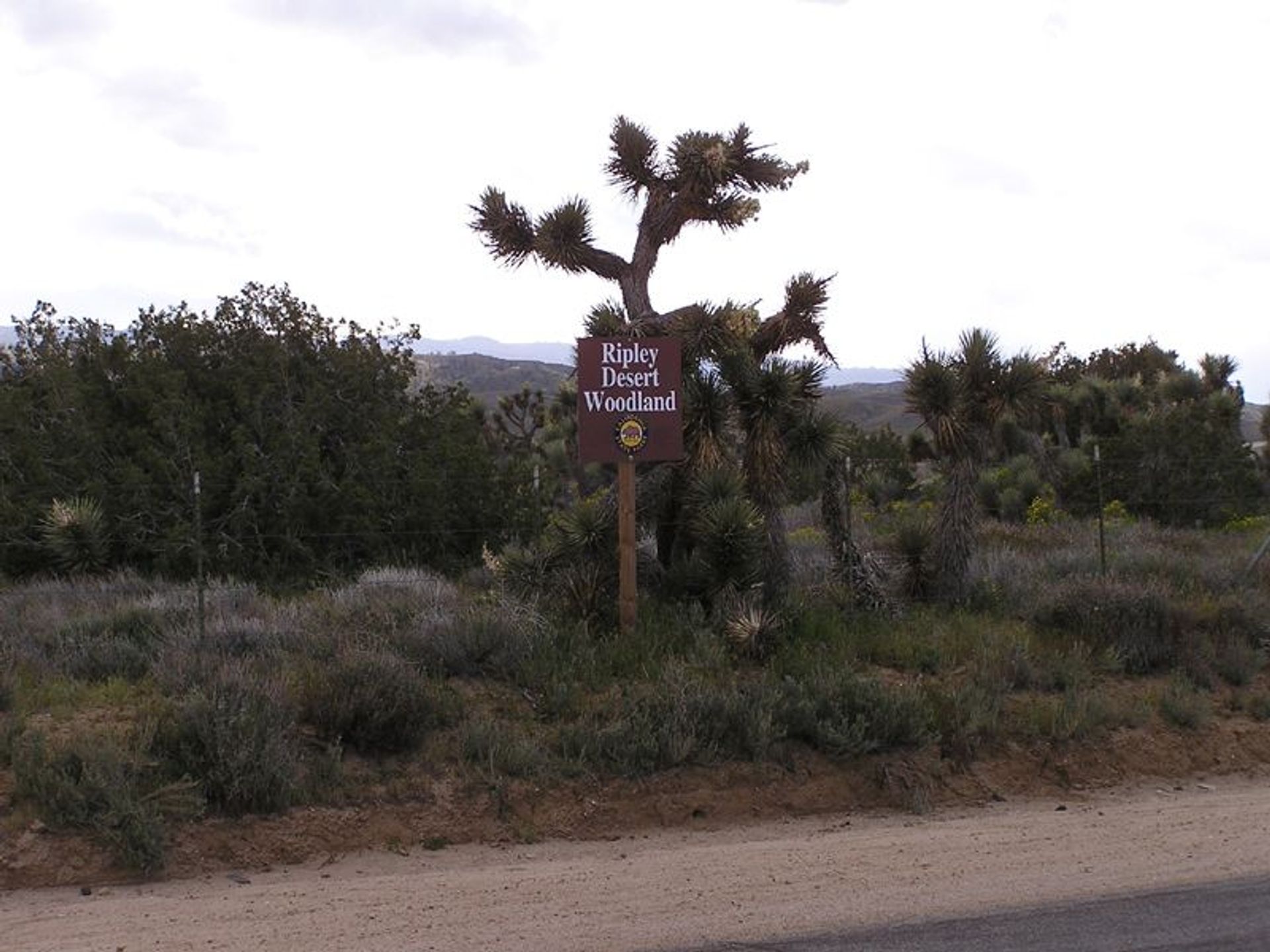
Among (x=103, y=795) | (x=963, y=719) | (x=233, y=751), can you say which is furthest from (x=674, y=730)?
(x=103, y=795)

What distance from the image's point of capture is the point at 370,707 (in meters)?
10.1

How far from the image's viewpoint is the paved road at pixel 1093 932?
7.05 m

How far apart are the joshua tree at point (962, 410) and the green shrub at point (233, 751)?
793cm

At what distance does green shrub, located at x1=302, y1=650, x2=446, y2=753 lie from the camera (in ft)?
33.1

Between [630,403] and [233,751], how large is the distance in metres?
5.47

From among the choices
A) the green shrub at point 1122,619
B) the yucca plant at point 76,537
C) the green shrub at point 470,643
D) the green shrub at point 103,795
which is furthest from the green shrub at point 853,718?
the yucca plant at point 76,537

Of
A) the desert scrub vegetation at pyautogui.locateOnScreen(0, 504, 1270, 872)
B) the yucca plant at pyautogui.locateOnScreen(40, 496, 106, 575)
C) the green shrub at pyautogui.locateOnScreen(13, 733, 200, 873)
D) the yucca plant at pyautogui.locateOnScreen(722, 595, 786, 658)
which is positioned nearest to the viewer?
the green shrub at pyautogui.locateOnScreen(13, 733, 200, 873)

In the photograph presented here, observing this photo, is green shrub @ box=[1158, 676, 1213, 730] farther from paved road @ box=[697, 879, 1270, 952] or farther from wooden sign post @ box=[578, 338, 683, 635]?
wooden sign post @ box=[578, 338, 683, 635]

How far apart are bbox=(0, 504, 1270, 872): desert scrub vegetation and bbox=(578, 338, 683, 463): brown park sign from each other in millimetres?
1647

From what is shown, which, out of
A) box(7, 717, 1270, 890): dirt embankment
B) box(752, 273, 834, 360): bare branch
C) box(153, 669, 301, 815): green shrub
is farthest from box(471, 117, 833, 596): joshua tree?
box(153, 669, 301, 815): green shrub

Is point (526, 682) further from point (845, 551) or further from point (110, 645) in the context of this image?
point (845, 551)

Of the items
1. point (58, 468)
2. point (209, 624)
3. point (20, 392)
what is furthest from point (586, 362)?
point (20, 392)

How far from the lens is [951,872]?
28.0 feet

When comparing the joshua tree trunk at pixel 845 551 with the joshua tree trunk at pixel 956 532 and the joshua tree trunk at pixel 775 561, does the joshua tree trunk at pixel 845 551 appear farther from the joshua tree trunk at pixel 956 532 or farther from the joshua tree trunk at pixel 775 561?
the joshua tree trunk at pixel 775 561
